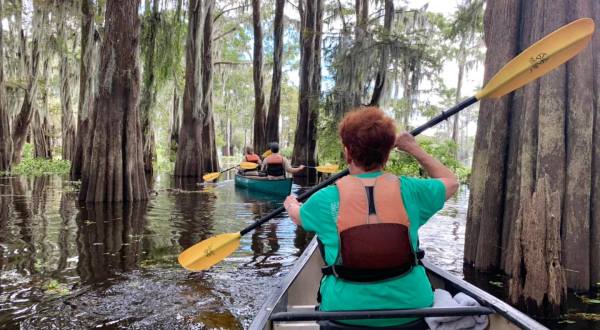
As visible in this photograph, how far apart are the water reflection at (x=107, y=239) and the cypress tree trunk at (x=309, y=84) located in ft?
35.6

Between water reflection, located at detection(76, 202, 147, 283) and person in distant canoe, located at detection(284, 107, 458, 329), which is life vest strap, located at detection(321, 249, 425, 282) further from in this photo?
water reflection, located at detection(76, 202, 147, 283)

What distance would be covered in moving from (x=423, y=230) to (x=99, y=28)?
14.3m

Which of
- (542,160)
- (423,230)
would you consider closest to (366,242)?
(542,160)

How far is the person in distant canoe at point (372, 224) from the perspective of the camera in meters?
2.04

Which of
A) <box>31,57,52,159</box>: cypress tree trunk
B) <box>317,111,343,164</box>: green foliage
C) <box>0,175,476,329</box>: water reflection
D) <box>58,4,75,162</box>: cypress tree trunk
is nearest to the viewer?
<box>0,175,476,329</box>: water reflection

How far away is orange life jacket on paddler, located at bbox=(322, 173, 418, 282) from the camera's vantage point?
2.04m

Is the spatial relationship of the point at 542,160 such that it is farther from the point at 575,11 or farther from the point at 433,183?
the point at 433,183

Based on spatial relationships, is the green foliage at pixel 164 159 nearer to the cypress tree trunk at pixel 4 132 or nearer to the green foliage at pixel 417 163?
the cypress tree trunk at pixel 4 132

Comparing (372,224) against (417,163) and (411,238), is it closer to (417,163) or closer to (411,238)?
(411,238)

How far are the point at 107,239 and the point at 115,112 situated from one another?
422 centimetres

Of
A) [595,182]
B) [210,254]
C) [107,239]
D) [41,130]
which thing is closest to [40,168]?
[41,130]

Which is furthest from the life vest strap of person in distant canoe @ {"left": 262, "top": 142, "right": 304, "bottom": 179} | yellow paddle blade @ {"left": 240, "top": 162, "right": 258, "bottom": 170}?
yellow paddle blade @ {"left": 240, "top": 162, "right": 258, "bottom": 170}

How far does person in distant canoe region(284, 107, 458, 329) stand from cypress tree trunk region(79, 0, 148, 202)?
9353 mm

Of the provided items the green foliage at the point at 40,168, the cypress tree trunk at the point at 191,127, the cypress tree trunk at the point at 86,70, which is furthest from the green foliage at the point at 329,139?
the green foliage at the point at 40,168
